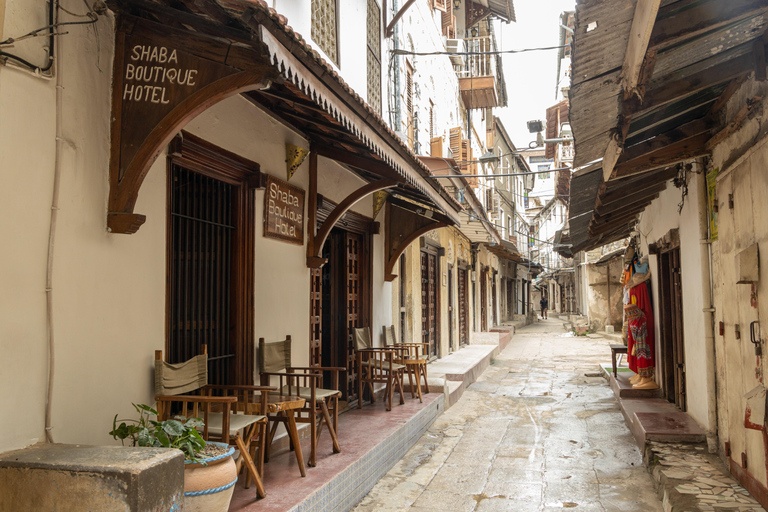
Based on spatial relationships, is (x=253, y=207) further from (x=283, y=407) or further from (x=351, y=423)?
(x=351, y=423)

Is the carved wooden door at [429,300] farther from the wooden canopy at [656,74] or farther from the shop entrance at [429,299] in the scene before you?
the wooden canopy at [656,74]

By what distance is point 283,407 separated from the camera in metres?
4.20

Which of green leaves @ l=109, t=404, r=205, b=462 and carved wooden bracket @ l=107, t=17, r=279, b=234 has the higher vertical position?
carved wooden bracket @ l=107, t=17, r=279, b=234

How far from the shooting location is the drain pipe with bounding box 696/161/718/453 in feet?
17.1

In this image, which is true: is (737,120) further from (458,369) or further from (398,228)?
(458,369)

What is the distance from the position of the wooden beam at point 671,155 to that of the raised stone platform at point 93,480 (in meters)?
4.12

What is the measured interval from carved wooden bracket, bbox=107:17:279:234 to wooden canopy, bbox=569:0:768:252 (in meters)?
1.78

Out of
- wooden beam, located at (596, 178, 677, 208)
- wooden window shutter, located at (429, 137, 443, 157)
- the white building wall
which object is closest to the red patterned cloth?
wooden beam, located at (596, 178, 677, 208)

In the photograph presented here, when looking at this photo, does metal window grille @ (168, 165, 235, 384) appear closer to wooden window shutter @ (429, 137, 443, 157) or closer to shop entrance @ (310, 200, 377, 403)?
shop entrance @ (310, 200, 377, 403)

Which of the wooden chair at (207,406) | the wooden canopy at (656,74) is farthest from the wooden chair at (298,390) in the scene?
the wooden canopy at (656,74)

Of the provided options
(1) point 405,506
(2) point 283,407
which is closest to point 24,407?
(2) point 283,407

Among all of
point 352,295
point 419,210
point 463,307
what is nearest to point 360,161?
point 352,295

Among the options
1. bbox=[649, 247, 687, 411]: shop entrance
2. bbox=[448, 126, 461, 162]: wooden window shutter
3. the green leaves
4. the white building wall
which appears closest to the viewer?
the white building wall

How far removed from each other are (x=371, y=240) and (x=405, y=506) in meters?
4.08
